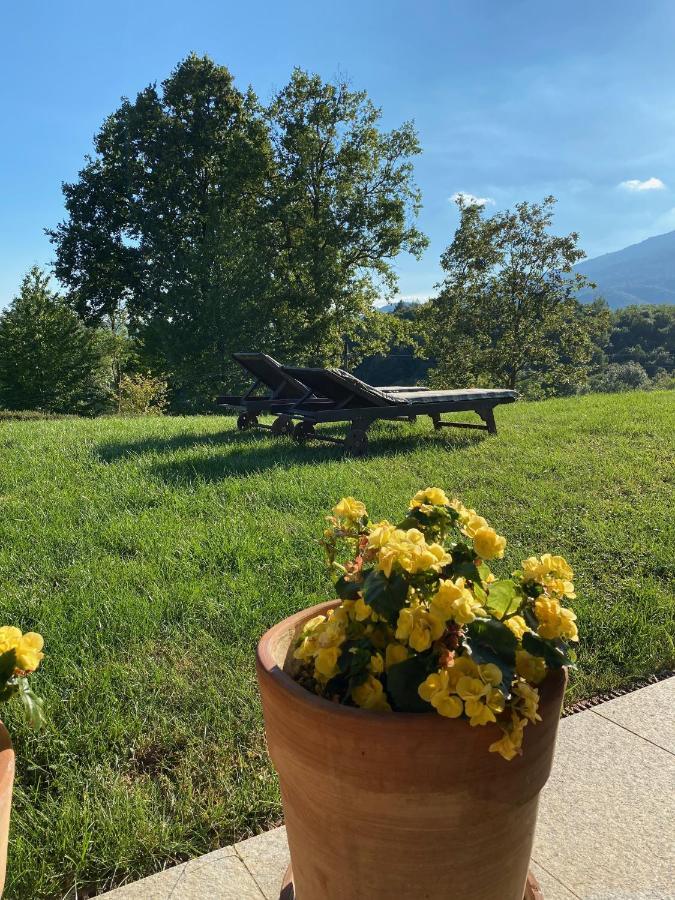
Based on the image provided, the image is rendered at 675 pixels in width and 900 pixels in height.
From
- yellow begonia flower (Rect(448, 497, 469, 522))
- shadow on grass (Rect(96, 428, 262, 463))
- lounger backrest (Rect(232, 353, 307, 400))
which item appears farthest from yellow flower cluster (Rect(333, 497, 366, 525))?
lounger backrest (Rect(232, 353, 307, 400))

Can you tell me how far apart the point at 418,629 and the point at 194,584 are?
7.74 feet

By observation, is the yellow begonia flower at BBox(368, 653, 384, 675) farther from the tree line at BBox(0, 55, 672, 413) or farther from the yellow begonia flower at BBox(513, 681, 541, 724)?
the tree line at BBox(0, 55, 672, 413)

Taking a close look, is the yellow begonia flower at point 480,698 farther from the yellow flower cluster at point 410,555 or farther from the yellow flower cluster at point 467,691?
the yellow flower cluster at point 410,555

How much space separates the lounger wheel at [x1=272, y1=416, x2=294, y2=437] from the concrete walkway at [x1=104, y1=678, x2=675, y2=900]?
5.44m

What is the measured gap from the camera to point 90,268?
993 inches

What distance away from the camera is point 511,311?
2647 cm

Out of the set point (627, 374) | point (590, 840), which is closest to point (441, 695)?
point (590, 840)

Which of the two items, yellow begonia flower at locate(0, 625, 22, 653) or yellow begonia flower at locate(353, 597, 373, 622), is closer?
yellow begonia flower at locate(353, 597, 373, 622)

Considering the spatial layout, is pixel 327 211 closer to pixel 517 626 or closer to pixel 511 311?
pixel 511 311

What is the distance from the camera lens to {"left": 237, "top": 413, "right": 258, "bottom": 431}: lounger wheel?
792 cm

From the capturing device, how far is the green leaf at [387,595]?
1062 mm

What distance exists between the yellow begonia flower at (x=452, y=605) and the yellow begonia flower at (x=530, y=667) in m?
0.15

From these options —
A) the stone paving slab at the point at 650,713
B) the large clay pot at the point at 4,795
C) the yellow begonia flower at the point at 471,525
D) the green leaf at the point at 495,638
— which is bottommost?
the stone paving slab at the point at 650,713

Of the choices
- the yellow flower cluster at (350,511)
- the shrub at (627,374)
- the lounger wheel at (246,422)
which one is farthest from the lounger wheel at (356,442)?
the shrub at (627,374)
